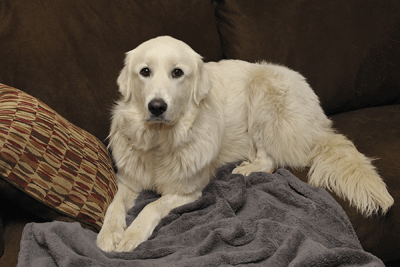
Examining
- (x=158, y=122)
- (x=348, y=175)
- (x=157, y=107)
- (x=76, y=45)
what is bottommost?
(x=348, y=175)

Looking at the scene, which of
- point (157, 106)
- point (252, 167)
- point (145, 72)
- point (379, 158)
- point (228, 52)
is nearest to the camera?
point (157, 106)

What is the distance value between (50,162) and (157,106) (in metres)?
0.50

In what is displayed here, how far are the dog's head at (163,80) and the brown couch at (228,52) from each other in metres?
0.35

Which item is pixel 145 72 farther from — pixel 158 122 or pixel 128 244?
pixel 128 244

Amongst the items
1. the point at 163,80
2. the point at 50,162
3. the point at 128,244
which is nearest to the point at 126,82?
the point at 163,80

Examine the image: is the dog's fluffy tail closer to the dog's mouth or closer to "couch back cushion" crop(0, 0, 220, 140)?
the dog's mouth

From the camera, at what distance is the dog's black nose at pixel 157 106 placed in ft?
5.29

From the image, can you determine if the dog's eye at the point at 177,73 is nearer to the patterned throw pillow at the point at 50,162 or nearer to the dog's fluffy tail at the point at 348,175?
the patterned throw pillow at the point at 50,162

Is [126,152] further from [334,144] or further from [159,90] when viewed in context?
[334,144]

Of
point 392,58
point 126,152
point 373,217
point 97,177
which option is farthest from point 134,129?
point 392,58

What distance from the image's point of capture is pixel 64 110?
204 centimetres

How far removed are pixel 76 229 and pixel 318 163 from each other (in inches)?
50.7

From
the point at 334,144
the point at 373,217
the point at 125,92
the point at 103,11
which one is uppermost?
the point at 103,11

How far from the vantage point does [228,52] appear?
2551 millimetres
